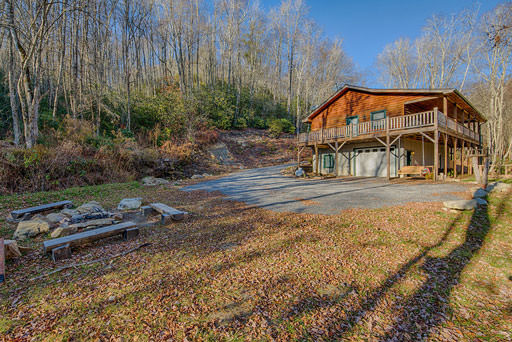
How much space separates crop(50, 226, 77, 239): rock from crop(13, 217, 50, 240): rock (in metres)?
0.51

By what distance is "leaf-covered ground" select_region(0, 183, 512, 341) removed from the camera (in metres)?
2.20

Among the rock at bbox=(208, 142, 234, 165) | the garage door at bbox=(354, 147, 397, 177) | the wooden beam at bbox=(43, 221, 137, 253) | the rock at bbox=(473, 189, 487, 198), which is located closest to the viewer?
→ the wooden beam at bbox=(43, 221, 137, 253)

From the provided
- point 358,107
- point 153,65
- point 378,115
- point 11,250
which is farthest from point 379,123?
point 153,65

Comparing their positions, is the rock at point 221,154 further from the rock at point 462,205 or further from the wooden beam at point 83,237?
the rock at point 462,205

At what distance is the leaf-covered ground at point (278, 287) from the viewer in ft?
7.22

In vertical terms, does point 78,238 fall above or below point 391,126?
below

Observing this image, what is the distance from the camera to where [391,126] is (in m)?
13.9

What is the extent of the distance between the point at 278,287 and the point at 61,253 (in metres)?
3.42

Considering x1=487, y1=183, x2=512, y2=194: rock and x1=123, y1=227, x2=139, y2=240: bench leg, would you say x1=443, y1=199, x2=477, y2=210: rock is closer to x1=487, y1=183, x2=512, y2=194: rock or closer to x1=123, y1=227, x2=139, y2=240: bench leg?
x1=487, y1=183, x2=512, y2=194: rock

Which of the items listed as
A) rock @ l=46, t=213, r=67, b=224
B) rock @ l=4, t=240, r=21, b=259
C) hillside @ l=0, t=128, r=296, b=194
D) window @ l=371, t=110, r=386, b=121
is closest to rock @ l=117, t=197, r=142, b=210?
rock @ l=46, t=213, r=67, b=224

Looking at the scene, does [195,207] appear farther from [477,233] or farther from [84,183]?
[84,183]

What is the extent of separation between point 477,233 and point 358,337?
4.41 metres

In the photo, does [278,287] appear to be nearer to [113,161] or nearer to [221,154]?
[113,161]

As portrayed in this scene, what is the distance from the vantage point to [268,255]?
376 centimetres
